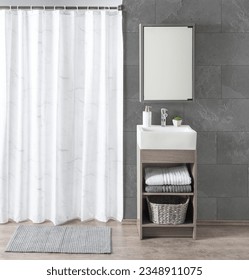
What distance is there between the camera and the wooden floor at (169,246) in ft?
14.4

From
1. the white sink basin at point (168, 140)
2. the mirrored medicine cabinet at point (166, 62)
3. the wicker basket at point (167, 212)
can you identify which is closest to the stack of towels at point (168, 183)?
the wicker basket at point (167, 212)

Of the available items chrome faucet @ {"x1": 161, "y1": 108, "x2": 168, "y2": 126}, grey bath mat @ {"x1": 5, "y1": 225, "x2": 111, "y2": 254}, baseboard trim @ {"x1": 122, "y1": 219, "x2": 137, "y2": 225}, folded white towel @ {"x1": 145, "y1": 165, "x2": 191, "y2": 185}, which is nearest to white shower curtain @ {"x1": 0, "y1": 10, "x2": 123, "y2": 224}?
baseboard trim @ {"x1": 122, "y1": 219, "x2": 137, "y2": 225}

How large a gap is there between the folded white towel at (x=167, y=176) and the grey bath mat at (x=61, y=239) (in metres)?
0.62

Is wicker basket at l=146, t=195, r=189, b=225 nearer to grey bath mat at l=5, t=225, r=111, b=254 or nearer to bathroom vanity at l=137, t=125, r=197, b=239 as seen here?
bathroom vanity at l=137, t=125, r=197, b=239

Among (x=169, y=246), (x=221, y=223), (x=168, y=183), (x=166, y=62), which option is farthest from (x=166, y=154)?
(x=221, y=223)

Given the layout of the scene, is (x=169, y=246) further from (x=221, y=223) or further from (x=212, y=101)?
(x=212, y=101)

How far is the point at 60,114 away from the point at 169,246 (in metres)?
1.54

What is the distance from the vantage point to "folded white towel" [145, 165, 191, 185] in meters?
4.77

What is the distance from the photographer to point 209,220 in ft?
17.5

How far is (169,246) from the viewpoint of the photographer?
467 centimetres

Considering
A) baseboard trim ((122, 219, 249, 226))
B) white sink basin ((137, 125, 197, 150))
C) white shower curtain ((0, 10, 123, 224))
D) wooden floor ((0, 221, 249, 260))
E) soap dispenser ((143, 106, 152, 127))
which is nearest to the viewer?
wooden floor ((0, 221, 249, 260))

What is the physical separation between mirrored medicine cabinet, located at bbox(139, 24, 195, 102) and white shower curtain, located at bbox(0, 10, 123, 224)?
0.24 m

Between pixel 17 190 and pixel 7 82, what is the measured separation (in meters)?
0.99

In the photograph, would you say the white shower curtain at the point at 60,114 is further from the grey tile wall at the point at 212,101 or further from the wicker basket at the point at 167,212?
the wicker basket at the point at 167,212
